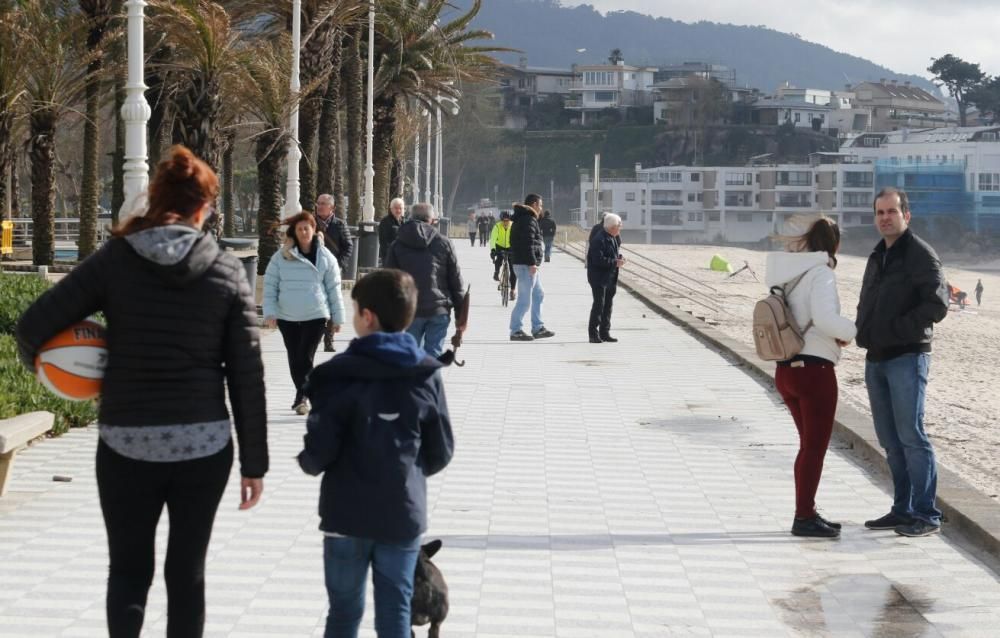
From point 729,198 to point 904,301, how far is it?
147 meters

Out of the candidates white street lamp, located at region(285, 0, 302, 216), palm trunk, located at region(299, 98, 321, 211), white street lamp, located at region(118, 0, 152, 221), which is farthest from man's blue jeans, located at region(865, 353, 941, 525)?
palm trunk, located at region(299, 98, 321, 211)

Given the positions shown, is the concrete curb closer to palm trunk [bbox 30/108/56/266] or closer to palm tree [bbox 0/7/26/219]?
palm tree [bbox 0/7/26/219]

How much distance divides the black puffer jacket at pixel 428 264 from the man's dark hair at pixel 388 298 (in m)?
7.91

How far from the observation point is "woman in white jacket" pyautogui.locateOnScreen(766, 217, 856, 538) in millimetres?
7562

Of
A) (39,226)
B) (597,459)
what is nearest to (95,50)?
(39,226)

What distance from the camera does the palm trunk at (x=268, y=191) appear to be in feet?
87.1

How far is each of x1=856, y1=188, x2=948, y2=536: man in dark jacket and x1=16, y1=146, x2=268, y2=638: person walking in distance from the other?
426 cm

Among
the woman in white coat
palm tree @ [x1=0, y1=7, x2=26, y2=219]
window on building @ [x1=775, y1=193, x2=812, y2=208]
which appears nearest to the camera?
the woman in white coat

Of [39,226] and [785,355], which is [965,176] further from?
[785,355]

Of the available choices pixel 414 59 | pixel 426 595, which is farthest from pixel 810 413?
pixel 414 59

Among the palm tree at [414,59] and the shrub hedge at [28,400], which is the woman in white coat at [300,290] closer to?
the shrub hedge at [28,400]

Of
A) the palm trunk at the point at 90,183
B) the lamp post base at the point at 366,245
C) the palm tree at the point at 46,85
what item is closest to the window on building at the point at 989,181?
the lamp post base at the point at 366,245

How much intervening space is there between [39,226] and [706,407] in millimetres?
20486

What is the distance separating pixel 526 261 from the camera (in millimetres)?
19828
